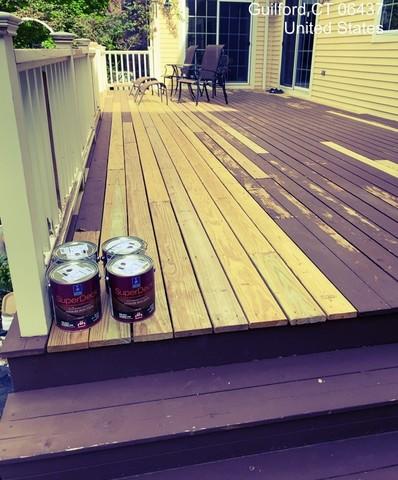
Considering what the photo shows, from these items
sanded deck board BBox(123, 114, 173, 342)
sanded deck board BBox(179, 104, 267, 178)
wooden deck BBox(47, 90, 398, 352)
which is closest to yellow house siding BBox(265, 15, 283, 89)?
sanded deck board BBox(179, 104, 267, 178)

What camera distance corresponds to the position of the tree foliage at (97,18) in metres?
10.0

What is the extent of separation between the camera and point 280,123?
18.1ft

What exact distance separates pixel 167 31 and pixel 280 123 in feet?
17.9

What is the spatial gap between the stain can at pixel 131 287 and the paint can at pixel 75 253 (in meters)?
0.08

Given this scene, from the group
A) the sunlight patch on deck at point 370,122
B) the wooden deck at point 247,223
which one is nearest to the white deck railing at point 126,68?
the sunlight patch on deck at point 370,122

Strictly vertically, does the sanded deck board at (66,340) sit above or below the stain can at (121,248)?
below

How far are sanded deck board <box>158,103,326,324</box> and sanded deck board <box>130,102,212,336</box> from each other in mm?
298

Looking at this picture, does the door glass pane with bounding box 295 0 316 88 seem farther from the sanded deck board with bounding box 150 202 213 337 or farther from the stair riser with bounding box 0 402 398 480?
the stair riser with bounding box 0 402 398 480

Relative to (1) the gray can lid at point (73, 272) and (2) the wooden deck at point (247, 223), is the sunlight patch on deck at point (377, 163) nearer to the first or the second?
(2) the wooden deck at point (247, 223)

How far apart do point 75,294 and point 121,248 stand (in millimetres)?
293

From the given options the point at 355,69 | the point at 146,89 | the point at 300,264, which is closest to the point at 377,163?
the point at 300,264

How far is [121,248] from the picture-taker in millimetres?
1610

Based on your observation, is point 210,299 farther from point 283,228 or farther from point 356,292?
point 283,228

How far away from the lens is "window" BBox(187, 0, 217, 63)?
9445 mm
